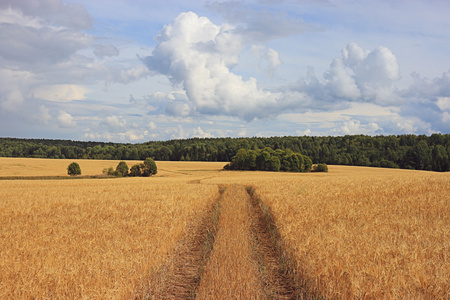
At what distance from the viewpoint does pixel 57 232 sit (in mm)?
11281

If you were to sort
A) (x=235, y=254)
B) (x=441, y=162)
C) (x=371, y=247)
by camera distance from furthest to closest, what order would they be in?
(x=441, y=162)
(x=235, y=254)
(x=371, y=247)

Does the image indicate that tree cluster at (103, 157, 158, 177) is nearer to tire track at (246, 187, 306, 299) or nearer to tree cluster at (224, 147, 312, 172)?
tree cluster at (224, 147, 312, 172)

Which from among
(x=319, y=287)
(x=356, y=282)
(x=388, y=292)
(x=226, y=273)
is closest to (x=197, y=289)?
(x=226, y=273)

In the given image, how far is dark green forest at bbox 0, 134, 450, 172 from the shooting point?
10112 centimetres

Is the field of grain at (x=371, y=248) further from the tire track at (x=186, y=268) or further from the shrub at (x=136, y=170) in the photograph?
the shrub at (x=136, y=170)

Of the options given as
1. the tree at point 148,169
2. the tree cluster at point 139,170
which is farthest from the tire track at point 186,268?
the tree cluster at point 139,170

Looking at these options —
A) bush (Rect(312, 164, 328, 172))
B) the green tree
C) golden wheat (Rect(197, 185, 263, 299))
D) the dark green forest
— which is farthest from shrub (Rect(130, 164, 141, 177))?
the green tree

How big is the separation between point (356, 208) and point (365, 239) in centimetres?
671

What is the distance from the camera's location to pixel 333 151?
116750 millimetres

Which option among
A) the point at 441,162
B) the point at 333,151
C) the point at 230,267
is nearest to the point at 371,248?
the point at 230,267

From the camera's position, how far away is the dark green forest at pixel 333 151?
10112cm

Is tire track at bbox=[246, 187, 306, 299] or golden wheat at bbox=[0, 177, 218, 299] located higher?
golden wheat at bbox=[0, 177, 218, 299]

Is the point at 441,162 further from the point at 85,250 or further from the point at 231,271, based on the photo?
the point at 85,250

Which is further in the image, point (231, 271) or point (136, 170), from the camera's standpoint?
point (136, 170)
